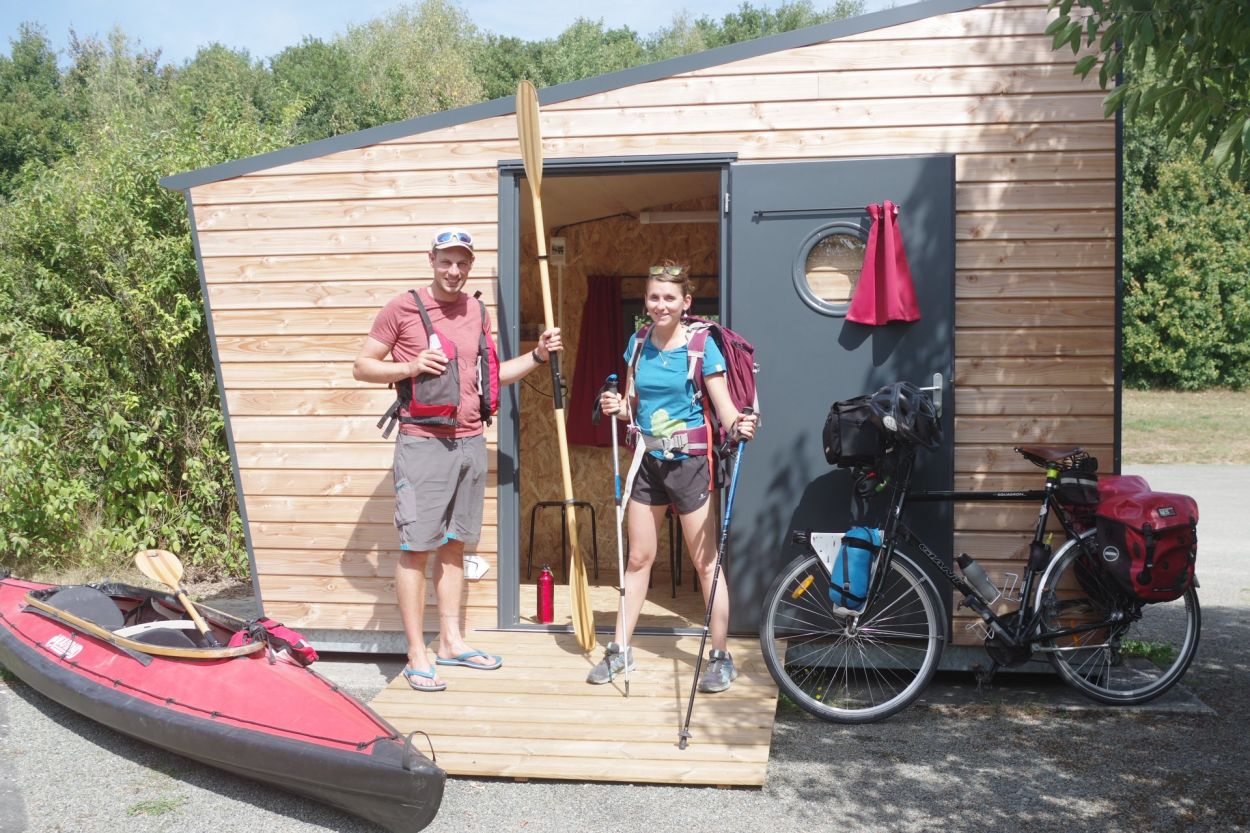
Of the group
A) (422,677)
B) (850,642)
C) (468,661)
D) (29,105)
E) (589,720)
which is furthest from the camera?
(29,105)

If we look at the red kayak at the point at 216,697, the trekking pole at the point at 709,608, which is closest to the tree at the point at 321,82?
the red kayak at the point at 216,697

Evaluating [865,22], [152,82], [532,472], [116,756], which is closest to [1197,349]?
[532,472]

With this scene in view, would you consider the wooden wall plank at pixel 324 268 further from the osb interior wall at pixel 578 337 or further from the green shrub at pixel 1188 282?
the green shrub at pixel 1188 282

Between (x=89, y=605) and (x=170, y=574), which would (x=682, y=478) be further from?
(x=89, y=605)

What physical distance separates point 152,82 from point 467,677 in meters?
25.9

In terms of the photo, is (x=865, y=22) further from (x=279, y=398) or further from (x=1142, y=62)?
(x=279, y=398)

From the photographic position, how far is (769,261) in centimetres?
512

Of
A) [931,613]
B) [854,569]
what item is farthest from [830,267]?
[931,613]

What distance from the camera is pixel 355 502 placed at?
5543 mm

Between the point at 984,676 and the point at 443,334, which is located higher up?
the point at 443,334

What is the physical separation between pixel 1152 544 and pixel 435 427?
9.48 ft

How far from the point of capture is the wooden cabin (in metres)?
5.00

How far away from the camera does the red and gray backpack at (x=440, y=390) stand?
180 inches

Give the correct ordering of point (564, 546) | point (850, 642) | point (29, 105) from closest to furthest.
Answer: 1. point (850, 642)
2. point (564, 546)
3. point (29, 105)
